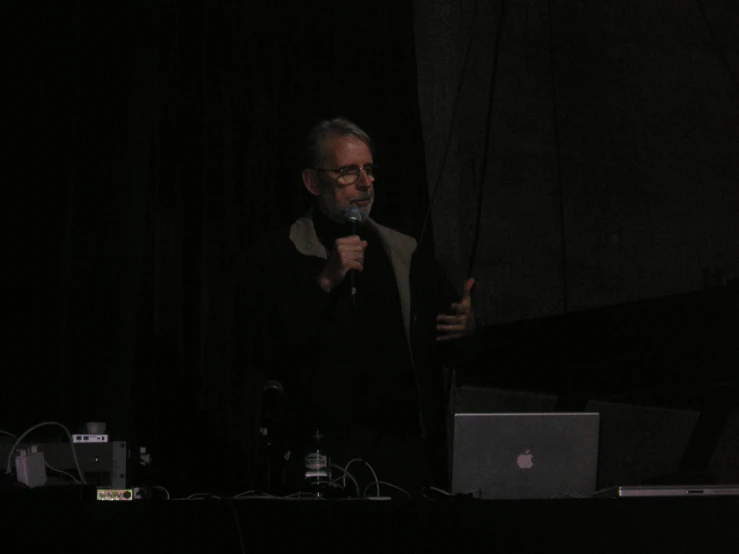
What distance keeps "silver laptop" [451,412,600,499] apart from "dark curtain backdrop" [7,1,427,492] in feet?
4.11

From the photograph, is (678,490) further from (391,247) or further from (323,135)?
(323,135)

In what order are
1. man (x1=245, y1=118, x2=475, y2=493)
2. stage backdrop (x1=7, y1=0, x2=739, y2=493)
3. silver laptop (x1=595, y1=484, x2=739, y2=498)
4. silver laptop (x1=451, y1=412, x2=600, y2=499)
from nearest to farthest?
silver laptop (x1=595, y1=484, x2=739, y2=498), silver laptop (x1=451, y1=412, x2=600, y2=499), man (x1=245, y1=118, x2=475, y2=493), stage backdrop (x1=7, y1=0, x2=739, y2=493)

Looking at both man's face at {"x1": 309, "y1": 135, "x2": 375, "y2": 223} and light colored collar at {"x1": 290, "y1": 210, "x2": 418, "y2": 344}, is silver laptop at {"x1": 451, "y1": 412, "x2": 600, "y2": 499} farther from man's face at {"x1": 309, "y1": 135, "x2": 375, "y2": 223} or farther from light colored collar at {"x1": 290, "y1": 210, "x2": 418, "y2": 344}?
man's face at {"x1": 309, "y1": 135, "x2": 375, "y2": 223}

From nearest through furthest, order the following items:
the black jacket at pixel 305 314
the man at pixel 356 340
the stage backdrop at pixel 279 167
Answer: the man at pixel 356 340
the black jacket at pixel 305 314
the stage backdrop at pixel 279 167

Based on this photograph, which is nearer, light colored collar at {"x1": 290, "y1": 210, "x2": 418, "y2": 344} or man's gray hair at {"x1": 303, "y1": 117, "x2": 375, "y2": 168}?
light colored collar at {"x1": 290, "y1": 210, "x2": 418, "y2": 344}

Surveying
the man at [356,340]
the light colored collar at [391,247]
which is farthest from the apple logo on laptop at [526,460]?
the light colored collar at [391,247]

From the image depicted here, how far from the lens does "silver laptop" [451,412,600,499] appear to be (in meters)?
1.76

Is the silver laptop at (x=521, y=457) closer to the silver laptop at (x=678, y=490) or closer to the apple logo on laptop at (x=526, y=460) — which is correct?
the apple logo on laptop at (x=526, y=460)

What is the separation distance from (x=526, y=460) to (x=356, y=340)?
888 millimetres

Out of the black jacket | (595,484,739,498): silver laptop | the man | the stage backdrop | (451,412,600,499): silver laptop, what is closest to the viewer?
(595,484,739,498): silver laptop

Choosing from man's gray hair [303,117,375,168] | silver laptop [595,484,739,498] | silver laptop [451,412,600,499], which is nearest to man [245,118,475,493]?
man's gray hair [303,117,375,168]

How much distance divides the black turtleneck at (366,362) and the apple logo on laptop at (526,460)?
Result: 704mm

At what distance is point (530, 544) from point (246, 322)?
4.92 feet

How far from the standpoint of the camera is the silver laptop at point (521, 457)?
69.4 inches
